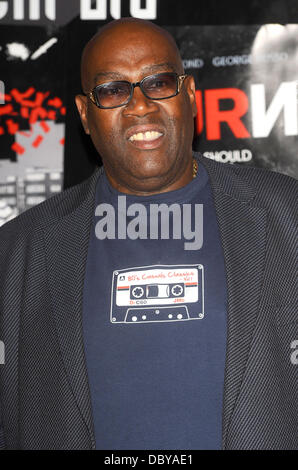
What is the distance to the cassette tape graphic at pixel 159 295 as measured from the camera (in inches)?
68.5

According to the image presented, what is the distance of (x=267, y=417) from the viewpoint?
5.43 feet

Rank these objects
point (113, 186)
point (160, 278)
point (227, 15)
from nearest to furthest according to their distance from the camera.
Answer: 1. point (160, 278)
2. point (113, 186)
3. point (227, 15)

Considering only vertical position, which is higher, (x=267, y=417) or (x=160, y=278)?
(x=160, y=278)

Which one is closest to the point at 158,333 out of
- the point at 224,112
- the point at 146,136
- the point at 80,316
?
the point at 80,316

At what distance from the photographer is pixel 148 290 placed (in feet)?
5.81

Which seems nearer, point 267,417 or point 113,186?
point 267,417

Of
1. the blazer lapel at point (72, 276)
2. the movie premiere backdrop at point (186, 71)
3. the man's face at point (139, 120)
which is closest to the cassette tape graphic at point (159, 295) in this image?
the blazer lapel at point (72, 276)

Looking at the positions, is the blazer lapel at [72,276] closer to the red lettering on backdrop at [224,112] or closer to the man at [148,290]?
the man at [148,290]

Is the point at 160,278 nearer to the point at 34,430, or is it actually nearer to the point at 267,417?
the point at 267,417

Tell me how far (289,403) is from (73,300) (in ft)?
2.18

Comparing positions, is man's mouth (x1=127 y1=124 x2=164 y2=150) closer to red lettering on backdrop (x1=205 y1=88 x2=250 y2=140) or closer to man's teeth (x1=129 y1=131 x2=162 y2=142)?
man's teeth (x1=129 y1=131 x2=162 y2=142)

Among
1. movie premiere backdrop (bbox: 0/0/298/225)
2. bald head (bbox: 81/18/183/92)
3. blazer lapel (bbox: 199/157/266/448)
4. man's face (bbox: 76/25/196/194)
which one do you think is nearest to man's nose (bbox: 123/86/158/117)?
man's face (bbox: 76/25/196/194)

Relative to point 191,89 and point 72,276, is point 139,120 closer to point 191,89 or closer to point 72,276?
point 191,89
